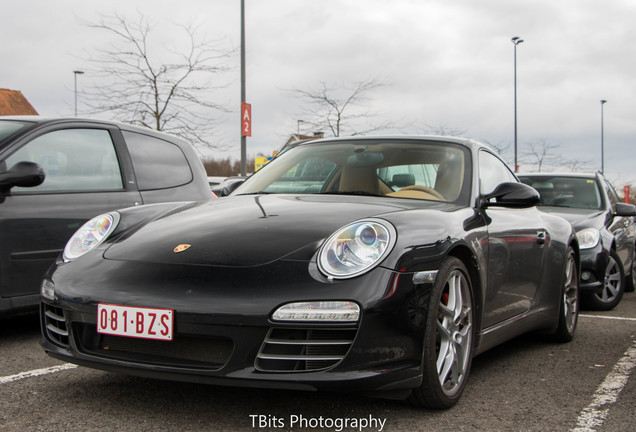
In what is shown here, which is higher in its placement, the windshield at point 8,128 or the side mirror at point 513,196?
the windshield at point 8,128

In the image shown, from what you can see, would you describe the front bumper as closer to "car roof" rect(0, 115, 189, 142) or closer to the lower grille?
the lower grille

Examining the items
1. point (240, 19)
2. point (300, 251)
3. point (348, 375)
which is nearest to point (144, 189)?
point (300, 251)

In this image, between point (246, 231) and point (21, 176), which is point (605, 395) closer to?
point (246, 231)

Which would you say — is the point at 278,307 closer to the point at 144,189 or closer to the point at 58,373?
the point at 58,373

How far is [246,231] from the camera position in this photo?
3.18m

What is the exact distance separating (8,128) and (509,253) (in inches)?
134

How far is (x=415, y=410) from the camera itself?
316 cm

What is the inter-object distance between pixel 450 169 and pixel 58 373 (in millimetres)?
2388

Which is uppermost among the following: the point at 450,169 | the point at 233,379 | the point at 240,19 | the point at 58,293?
the point at 240,19

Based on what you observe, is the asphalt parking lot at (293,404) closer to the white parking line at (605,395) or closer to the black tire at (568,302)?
the white parking line at (605,395)

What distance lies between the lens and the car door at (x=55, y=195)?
4496mm

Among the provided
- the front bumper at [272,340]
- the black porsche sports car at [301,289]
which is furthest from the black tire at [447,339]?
the front bumper at [272,340]

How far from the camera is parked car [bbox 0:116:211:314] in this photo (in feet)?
14.7

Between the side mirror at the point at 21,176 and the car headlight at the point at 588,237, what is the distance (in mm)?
5190
